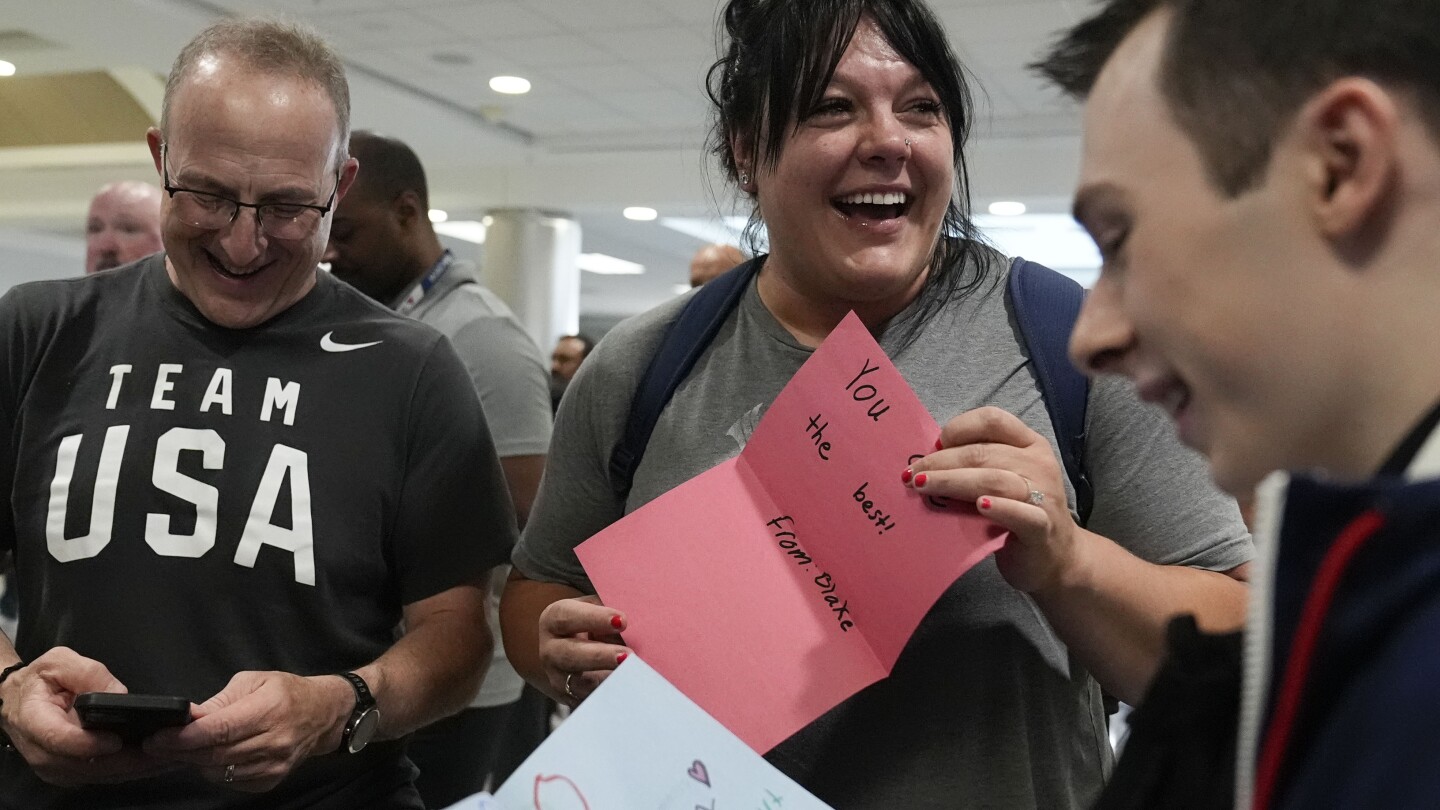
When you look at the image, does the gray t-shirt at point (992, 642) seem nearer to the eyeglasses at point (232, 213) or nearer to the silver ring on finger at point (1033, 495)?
the silver ring on finger at point (1033, 495)

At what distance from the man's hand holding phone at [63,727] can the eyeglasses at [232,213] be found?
48 centimetres

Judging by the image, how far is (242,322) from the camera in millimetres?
1421

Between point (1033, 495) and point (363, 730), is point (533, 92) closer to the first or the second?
point (363, 730)

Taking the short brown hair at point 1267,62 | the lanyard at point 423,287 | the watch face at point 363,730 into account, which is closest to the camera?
the short brown hair at point 1267,62

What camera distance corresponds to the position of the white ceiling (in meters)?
5.79

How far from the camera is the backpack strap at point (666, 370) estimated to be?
1245 mm

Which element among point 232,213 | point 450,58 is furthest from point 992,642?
point 450,58

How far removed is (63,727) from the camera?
3.86ft

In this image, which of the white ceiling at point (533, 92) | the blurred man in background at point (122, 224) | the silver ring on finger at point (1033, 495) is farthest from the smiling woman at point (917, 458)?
the blurred man in background at point (122, 224)

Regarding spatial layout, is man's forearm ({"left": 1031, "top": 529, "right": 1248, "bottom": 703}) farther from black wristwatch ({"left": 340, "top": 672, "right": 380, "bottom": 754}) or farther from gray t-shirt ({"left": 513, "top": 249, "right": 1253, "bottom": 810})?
black wristwatch ({"left": 340, "top": 672, "right": 380, "bottom": 754})

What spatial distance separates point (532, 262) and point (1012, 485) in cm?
892

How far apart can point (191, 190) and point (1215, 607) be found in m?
1.13

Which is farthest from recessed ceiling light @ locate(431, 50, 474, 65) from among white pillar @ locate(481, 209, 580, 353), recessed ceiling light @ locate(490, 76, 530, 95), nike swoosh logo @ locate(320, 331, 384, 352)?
nike swoosh logo @ locate(320, 331, 384, 352)

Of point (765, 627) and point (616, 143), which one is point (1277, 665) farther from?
point (616, 143)
